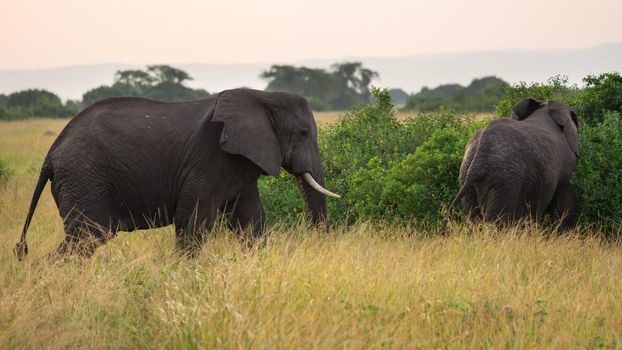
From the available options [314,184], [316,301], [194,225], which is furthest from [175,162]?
[316,301]

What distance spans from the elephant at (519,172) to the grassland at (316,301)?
1.06m

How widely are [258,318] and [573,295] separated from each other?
232 cm

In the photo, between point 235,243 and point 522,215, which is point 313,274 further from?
point 522,215

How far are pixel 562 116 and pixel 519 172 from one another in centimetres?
115

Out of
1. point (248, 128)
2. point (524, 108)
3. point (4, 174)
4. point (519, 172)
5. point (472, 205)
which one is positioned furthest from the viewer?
point (4, 174)

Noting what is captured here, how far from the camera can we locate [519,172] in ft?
26.5

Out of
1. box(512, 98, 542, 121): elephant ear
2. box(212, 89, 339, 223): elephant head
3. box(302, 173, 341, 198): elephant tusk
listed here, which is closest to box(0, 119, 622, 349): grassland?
box(302, 173, 341, 198): elephant tusk

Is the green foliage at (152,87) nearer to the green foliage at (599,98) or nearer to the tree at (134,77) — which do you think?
the tree at (134,77)

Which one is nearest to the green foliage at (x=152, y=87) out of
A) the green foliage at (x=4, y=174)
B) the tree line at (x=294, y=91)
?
the tree line at (x=294, y=91)

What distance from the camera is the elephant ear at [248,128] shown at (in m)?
6.88

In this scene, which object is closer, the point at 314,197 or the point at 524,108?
the point at 314,197

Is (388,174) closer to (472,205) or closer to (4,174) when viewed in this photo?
(472,205)

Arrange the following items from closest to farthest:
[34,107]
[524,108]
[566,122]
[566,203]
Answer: [566,203] → [566,122] → [524,108] → [34,107]

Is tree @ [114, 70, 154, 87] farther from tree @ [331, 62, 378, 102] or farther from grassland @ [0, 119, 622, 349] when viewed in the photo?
grassland @ [0, 119, 622, 349]
